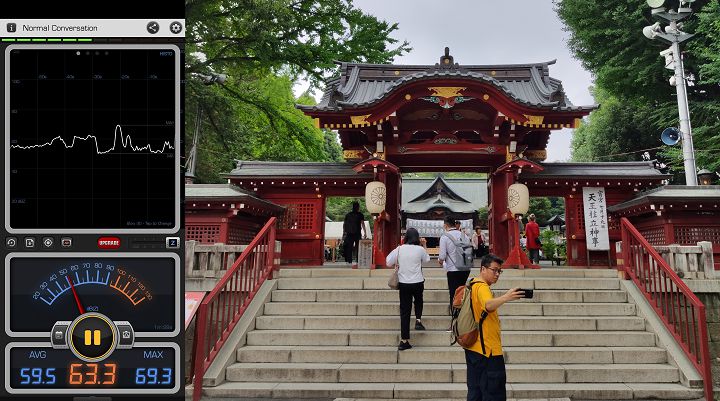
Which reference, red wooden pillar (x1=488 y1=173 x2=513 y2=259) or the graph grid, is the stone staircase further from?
the graph grid

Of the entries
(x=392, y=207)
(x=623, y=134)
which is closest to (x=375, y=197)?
(x=392, y=207)

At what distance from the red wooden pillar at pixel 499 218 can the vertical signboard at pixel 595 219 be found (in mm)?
2279

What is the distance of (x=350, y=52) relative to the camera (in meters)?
16.8

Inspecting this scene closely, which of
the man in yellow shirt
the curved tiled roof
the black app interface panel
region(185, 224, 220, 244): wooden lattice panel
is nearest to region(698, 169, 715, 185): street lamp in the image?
the curved tiled roof

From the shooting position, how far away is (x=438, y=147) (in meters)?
12.6

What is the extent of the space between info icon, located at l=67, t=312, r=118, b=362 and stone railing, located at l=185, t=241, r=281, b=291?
22.1 ft

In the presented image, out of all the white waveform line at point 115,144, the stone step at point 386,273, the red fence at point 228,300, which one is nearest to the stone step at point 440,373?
the red fence at point 228,300

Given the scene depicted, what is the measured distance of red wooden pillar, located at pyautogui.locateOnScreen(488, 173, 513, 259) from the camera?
1260cm

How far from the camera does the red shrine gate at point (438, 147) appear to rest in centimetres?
1159

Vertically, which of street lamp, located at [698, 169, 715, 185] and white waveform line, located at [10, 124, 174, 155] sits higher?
street lamp, located at [698, 169, 715, 185]

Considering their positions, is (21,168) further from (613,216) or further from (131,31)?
(613,216)

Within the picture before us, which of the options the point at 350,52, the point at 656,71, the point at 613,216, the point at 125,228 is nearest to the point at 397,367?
the point at 125,228

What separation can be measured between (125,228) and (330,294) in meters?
6.80

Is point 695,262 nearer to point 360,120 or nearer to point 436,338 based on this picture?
point 436,338
